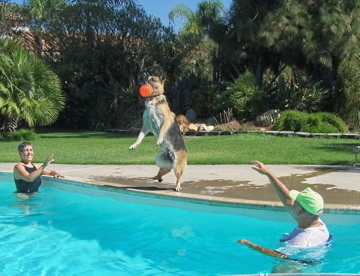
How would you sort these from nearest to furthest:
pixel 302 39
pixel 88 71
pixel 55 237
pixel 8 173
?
pixel 55 237 → pixel 8 173 → pixel 302 39 → pixel 88 71

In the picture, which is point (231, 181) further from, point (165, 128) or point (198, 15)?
point (198, 15)

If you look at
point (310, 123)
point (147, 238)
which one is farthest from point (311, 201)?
point (310, 123)

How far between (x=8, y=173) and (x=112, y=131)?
13103mm

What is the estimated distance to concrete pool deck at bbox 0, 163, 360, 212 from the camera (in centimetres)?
823

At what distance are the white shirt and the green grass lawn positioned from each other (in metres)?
6.44

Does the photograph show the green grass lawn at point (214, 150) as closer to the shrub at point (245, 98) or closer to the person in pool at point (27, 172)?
the shrub at point (245, 98)

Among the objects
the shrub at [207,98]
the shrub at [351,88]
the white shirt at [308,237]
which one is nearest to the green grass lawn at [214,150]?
the shrub at [351,88]

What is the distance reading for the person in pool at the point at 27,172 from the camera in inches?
372

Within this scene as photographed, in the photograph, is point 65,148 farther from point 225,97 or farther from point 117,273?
point 117,273

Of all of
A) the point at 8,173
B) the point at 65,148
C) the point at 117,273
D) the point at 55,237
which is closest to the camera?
the point at 117,273

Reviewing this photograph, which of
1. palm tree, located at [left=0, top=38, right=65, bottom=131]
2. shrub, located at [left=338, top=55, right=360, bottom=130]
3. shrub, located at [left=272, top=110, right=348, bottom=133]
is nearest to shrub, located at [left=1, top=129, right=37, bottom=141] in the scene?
palm tree, located at [left=0, top=38, right=65, bottom=131]

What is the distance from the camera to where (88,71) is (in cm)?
2719

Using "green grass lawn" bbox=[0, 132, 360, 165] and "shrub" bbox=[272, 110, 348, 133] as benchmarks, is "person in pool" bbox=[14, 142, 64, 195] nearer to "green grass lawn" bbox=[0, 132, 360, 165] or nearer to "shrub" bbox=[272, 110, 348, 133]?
"green grass lawn" bbox=[0, 132, 360, 165]

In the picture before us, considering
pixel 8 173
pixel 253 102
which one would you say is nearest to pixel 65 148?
pixel 8 173
